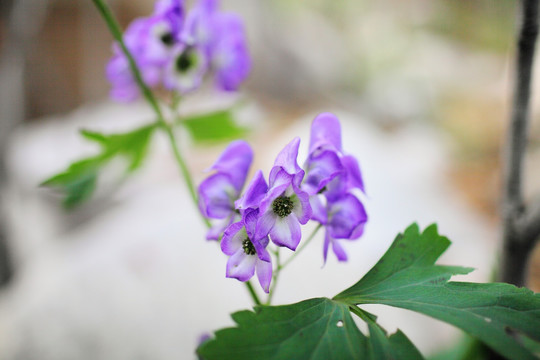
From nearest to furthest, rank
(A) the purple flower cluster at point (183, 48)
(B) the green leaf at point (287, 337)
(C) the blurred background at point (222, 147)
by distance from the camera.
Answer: (B) the green leaf at point (287, 337), (A) the purple flower cluster at point (183, 48), (C) the blurred background at point (222, 147)

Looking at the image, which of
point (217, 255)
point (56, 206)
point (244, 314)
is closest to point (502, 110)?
point (217, 255)

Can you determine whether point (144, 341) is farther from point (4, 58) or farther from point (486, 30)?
point (486, 30)

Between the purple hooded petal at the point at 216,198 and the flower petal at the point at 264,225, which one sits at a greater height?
the purple hooded petal at the point at 216,198

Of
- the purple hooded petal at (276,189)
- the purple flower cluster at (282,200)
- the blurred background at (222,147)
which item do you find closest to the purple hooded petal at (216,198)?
the purple flower cluster at (282,200)

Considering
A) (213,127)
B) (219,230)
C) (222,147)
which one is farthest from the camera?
(222,147)

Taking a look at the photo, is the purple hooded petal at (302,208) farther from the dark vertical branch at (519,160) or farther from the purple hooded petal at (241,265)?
the dark vertical branch at (519,160)

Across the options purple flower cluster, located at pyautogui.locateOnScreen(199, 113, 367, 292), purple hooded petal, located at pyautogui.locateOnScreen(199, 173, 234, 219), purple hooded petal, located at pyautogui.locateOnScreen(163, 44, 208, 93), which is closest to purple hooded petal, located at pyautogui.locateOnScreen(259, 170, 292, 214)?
purple flower cluster, located at pyautogui.locateOnScreen(199, 113, 367, 292)

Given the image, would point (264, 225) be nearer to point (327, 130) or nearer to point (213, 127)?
point (327, 130)

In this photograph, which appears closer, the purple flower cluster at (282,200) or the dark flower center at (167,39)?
the purple flower cluster at (282,200)

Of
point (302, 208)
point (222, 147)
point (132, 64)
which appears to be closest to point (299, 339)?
point (302, 208)
